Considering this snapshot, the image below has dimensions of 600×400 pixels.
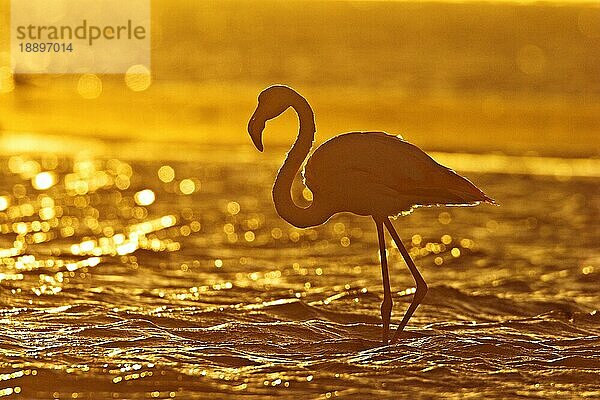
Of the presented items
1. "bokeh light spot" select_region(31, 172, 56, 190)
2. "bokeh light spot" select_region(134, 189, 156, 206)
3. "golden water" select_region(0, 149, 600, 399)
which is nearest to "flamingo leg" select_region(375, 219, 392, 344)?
"golden water" select_region(0, 149, 600, 399)

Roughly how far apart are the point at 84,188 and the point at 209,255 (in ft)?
12.5

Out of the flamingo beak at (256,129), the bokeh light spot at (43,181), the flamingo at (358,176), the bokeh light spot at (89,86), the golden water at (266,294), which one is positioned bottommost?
the golden water at (266,294)

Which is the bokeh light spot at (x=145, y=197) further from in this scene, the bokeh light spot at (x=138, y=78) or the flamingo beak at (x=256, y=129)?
the bokeh light spot at (x=138, y=78)

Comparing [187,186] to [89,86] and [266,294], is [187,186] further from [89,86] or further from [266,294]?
[89,86]

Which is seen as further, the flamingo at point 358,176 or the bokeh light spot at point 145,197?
the bokeh light spot at point 145,197

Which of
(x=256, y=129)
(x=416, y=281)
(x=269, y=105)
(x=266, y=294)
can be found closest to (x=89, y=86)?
(x=266, y=294)

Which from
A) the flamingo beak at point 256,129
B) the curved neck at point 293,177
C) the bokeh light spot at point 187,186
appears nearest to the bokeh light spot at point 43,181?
the bokeh light spot at point 187,186

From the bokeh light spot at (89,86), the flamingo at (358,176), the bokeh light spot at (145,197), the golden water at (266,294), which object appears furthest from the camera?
the bokeh light spot at (89,86)

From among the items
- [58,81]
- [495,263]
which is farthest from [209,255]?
[58,81]

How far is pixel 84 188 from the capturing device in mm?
14078

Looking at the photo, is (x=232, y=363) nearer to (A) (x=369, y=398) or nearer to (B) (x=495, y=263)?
(A) (x=369, y=398)

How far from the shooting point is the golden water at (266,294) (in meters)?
6.68

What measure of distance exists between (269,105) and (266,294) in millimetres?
2201

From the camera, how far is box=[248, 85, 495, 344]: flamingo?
24.3 ft
